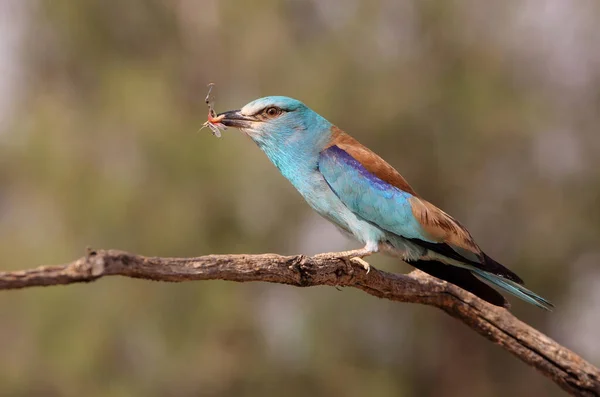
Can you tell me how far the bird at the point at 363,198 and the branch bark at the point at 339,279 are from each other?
9 centimetres

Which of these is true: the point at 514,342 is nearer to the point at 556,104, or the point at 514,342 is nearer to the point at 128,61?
the point at 556,104

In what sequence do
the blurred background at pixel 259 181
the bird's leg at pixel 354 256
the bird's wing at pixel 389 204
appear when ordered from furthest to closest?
the blurred background at pixel 259 181 → the bird's wing at pixel 389 204 → the bird's leg at pixel 354 256

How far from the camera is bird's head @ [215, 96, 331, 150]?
6.50ft

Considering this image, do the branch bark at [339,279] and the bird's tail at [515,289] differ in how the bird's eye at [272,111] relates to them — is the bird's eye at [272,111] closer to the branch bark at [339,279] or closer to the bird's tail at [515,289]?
the branch bark at [339,279]

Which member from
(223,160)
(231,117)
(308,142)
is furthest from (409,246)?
(223,160)

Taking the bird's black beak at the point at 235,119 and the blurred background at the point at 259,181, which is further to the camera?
the blurred background at the point at 259,181

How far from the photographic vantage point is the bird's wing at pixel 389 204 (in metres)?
1.84

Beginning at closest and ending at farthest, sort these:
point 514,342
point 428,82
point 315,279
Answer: point 315,279
point 514,342
point 428,82

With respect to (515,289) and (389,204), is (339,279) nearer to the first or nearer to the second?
(389,204)

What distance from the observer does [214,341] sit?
399cm

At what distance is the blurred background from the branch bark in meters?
1.79

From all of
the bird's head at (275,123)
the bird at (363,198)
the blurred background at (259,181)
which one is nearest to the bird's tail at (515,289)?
the bird at (363,198)

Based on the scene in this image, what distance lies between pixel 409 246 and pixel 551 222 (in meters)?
2.62

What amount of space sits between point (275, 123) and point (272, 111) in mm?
37
